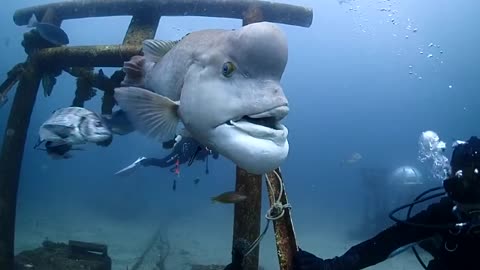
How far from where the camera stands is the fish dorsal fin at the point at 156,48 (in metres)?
4.38

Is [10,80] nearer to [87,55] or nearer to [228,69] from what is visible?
[87,55]

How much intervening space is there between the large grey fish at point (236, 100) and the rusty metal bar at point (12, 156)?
500 centimetres

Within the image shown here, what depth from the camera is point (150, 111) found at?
3305mm

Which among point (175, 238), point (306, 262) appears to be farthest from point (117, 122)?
point (175, 238)

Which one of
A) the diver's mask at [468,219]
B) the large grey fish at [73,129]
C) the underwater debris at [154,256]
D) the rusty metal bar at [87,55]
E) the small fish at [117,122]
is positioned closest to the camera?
the diver's mask at [468,219]

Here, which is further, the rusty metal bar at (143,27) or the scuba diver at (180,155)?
the rusty metal bar at (143,27)

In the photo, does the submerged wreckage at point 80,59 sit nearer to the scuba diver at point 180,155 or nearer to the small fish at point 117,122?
the small fish at point 117,122

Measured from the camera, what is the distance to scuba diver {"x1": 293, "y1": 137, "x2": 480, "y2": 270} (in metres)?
4.19

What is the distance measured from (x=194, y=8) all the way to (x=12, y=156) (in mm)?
4290

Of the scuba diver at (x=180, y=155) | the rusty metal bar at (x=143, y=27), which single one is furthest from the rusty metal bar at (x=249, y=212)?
the rusty metal bar at (x=143, y=27)

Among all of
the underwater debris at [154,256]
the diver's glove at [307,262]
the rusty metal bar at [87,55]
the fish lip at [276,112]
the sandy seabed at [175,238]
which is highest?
the rusty metal bar at [87,55]

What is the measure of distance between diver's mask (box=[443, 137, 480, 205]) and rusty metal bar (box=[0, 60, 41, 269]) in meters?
6.75

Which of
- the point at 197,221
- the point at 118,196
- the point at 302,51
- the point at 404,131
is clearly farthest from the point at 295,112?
the point at 197,221

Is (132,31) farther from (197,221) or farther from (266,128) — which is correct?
(197,221)
